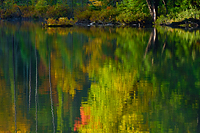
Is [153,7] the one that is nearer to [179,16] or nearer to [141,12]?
[141,12]

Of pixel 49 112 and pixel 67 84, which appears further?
pixel 67 84

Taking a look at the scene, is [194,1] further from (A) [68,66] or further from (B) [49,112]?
(B) [49,112]

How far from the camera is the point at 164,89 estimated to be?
940cm

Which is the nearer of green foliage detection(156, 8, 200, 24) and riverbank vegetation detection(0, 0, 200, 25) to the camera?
green foliage detection(156, 8, 200, 24)

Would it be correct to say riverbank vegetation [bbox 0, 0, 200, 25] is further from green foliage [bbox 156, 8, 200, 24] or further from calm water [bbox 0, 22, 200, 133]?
calm water [bbox 0, 22, 200, 133]

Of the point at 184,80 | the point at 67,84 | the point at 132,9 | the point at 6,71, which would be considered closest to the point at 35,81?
the point at 67,84

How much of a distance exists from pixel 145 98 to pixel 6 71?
18.4ft

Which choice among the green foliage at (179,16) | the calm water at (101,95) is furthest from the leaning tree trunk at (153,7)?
the calm water at (101,95)

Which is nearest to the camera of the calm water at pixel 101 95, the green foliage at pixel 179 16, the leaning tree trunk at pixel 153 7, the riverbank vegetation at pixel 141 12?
the calm water at pixel 101 95

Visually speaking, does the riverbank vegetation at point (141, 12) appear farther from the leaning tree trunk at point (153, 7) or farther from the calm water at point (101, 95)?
the calm water at point (101, 95)

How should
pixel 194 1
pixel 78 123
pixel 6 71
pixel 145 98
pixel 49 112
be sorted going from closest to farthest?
pixel 78 123, pixel 49 112, pixel 145 98, pixel 6 71, pixel 194 1

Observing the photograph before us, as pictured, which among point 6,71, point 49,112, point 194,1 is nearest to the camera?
point 49,112

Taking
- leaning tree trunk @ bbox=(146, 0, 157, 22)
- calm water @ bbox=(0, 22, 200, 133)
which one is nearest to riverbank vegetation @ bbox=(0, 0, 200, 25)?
leaning tree trunk @ bbox=(146, 0, 157, 22)

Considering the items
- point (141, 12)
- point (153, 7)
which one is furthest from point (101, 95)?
point (141, 12)
